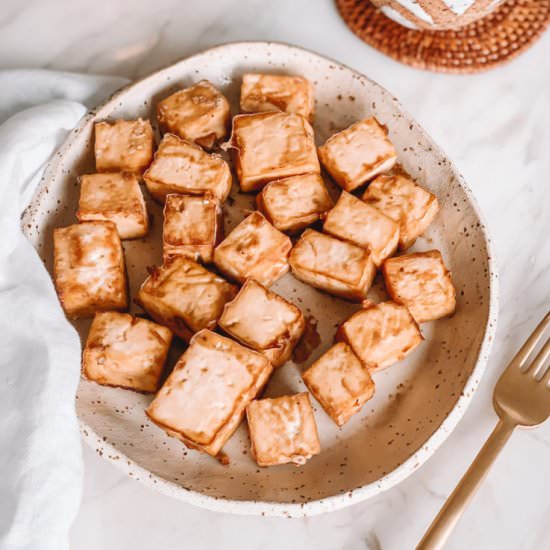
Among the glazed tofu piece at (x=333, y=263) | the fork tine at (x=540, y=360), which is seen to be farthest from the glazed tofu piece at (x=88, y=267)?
the fork tine at (x=540, y=360)

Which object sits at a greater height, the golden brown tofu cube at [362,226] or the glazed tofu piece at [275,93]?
the glazed tofu piece at [275,93]

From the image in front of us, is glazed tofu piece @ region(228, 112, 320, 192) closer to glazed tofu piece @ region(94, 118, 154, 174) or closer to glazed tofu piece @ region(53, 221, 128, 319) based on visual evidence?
glazed tofu piece @ region(94, 118, 154, 174)

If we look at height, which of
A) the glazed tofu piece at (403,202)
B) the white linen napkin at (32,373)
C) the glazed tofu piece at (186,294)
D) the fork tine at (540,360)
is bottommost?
the white linen napkin at (32,373)

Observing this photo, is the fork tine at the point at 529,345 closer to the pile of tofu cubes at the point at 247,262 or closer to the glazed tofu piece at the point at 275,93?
the pile of tofu cubes at the point at 247,262

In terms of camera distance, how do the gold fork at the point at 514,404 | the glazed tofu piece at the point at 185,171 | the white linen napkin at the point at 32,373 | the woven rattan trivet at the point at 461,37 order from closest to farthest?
the white linen napkin at the point at 32,373 < the gold fork at the point at 514,404 < the glazed tofu piece at the point at 185,171 < the woven rattan trivet at the point at 461,37

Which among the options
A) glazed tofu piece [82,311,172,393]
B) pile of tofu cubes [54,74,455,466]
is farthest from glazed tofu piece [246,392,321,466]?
glazed tofu piece [82,311,172,393]

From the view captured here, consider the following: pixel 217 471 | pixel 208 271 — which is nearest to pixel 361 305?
pixel 208 271

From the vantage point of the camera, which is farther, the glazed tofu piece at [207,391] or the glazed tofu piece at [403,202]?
the glazed tofu piece at [403,202]

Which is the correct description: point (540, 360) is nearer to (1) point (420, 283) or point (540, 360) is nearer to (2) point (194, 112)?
(1) point (420, 283)

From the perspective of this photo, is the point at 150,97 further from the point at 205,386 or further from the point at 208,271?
the point at 205,386
